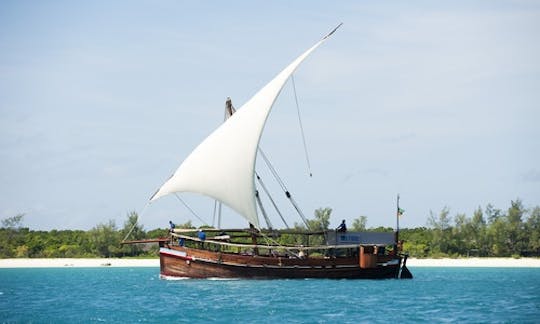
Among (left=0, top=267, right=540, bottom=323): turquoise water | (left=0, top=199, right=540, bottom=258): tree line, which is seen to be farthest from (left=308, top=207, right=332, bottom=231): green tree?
(left=0, top=267, right=540, bottom=323): turquoise water

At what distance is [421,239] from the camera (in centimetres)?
9775

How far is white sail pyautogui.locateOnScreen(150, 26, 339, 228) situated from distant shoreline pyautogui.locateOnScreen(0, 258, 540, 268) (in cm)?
4041

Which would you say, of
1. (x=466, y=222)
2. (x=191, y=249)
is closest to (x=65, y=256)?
(x=466, y=222)

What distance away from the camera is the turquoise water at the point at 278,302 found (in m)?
36.1

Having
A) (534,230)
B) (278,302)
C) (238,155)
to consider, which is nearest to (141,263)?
(534,230)

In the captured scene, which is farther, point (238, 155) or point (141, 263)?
point (141, 263)

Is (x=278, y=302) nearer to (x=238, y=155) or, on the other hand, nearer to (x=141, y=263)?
(x=238, y=155)

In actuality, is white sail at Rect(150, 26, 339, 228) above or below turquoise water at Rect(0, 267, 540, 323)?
above

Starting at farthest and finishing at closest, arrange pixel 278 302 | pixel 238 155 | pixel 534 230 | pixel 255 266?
pixel 534 230 < pixel 255 266 < pixel 238 155 < pixel 278 302

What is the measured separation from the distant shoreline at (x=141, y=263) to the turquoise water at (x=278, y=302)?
29.6 m

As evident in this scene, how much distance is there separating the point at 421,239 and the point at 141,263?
1200 inches

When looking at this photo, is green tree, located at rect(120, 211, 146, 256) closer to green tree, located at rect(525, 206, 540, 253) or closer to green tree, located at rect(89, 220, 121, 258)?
green tree, located at rect(89, 220, 121, 258)

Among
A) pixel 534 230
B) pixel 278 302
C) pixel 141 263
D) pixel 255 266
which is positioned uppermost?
pixel 534 230

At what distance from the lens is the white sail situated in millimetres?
49938
